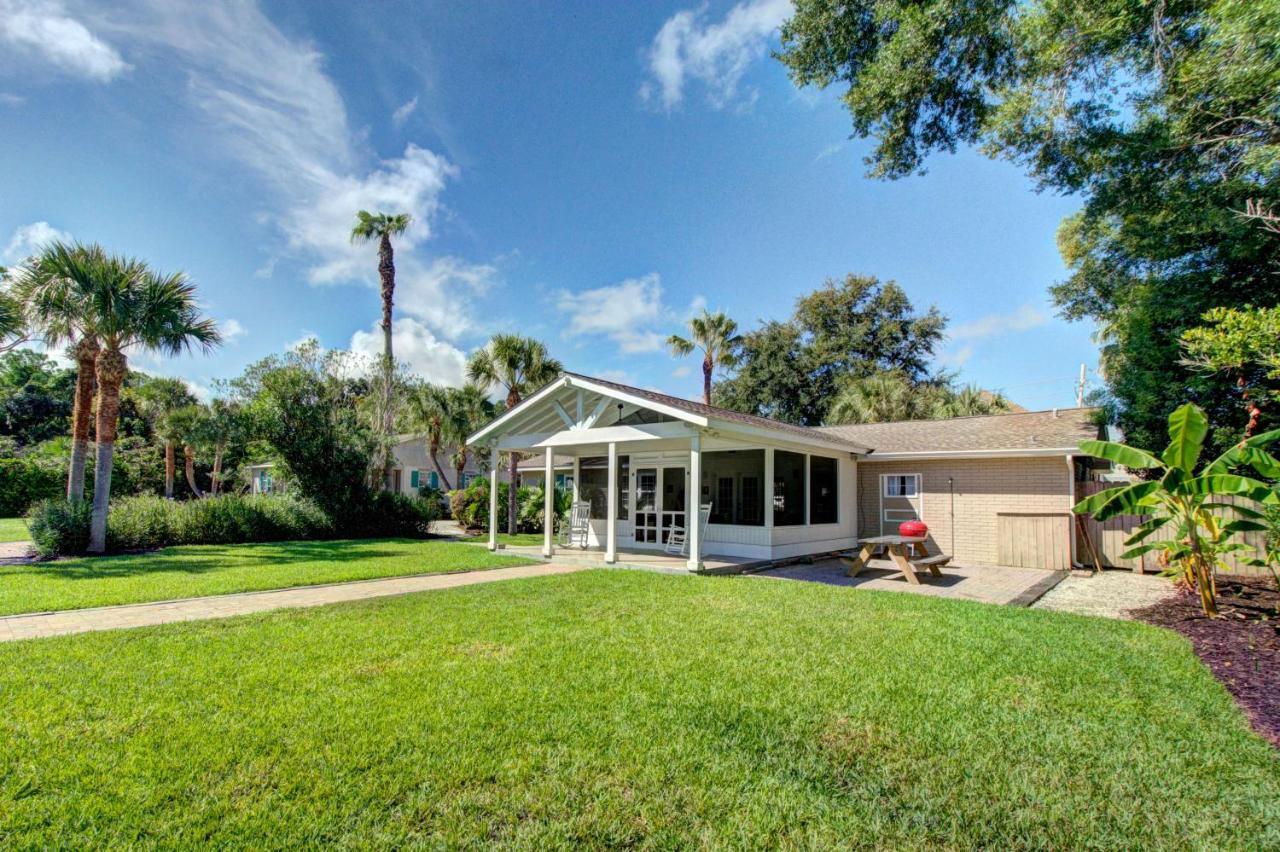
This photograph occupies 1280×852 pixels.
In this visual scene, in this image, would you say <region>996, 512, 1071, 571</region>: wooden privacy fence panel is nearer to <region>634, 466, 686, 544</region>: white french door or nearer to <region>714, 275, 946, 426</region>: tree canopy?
<region>634, 466, 686, 544</region>: white french door

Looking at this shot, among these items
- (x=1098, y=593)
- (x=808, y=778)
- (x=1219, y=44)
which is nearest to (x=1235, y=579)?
(x=1098, y=593)

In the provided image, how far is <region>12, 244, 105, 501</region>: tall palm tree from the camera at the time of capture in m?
11.6

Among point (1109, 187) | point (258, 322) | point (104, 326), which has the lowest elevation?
point (104, 326)

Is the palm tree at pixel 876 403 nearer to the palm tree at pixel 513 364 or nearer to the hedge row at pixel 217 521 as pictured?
the palm tree at pixel 513 364

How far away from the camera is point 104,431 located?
12227 millimetres

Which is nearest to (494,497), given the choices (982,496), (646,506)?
(646,506)

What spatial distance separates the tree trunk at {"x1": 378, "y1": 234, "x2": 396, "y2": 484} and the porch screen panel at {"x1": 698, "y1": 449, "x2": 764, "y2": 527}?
13119 millimetres

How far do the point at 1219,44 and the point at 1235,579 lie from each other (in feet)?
27.7

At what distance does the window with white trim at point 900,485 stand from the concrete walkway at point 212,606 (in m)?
9.68

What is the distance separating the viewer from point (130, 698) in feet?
13.1

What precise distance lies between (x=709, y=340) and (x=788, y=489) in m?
15.4

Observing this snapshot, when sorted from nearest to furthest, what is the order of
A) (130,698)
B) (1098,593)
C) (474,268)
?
(130,698), (1098,593), (474,268)

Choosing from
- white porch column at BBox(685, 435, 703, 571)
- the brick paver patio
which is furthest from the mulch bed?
white porch column at BBox(685, 435, 703, 571)

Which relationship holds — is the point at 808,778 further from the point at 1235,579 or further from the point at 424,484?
the point at 424,484
